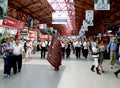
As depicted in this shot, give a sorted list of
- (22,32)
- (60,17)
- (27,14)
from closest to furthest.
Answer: (22,32)
(60,17)
(27,14)

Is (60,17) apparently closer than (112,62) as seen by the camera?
No

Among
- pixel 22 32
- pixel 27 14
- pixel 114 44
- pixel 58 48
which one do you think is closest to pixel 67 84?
pixel 58 48

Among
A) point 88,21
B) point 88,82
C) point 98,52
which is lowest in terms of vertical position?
point 88,82

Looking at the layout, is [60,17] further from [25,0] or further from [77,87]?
[77,87]

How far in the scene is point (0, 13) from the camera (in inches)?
923

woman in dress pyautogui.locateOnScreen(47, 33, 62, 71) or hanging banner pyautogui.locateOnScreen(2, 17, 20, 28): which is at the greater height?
hanging banner pyautogui.locateOnScreen(2, 17, 20, 28)

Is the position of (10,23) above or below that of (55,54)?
above

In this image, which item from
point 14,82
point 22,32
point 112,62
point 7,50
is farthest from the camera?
point 22,32

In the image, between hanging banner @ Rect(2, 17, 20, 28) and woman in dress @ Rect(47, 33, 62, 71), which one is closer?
woman in dress @ Rect(47, 33, 62, 71)

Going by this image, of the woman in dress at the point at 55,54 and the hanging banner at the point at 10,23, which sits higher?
the hanging banner at the point at 10,23

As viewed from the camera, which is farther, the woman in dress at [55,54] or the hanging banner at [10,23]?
the hanging banner at [10,23]

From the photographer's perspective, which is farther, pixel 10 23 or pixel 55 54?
pixel 10 23

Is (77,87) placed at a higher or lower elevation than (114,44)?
lower

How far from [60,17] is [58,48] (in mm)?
22817
